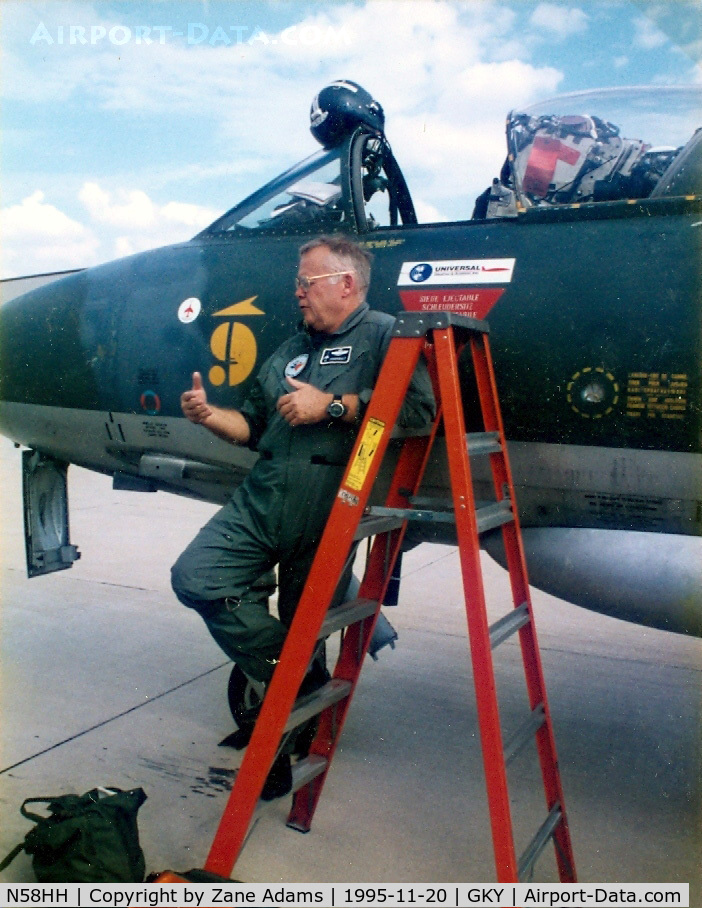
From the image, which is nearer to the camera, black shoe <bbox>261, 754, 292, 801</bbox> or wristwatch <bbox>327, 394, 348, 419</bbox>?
wristwatch <bbox>327, 394, 348, 419</bbox>

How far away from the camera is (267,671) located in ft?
7.88

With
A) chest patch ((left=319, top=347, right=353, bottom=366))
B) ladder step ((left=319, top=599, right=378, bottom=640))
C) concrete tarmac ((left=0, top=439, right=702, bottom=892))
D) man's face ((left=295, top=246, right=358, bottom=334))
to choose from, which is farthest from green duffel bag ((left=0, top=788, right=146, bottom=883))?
man's face ((left=295, top=246, right=358, bottom=334))

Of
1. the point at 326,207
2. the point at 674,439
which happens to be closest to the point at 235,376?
the point at 326,207

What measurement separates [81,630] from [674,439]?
346cm

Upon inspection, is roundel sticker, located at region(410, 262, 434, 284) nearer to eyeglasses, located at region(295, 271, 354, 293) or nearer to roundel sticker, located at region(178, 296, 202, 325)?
eyeglasses, located at region(295, 271, 354, 293)

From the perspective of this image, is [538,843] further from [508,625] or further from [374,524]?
[374,524]

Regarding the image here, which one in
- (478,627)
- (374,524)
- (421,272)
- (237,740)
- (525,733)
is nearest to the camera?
(478,627)

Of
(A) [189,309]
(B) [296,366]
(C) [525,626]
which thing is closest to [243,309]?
(A) [189,309]

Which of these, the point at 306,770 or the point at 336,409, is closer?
the point at 336,409

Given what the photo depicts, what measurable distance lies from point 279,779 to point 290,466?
96 cm

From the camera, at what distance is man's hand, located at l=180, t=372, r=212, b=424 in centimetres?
227

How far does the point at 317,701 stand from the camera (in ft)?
7.70

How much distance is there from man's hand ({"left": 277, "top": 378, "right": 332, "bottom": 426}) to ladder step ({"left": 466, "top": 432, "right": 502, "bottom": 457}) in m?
0.39

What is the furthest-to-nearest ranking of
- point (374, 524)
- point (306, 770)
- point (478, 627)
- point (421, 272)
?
1. point (421, 272)
2. point (306, 770)
3. point (374, 524)
4. point (478, 627)
